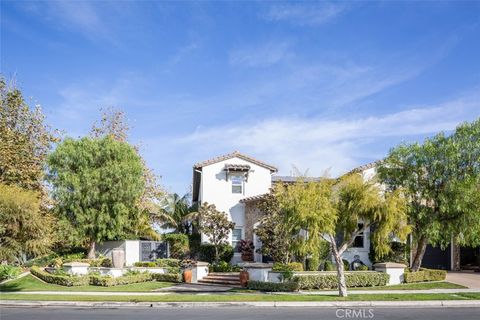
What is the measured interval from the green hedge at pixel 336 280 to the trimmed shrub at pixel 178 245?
38.2ft

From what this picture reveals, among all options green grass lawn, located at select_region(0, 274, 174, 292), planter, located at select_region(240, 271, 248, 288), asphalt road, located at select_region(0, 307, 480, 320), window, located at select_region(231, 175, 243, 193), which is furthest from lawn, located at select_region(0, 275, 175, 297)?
window, located at select_region(231, 175, 243, 193)

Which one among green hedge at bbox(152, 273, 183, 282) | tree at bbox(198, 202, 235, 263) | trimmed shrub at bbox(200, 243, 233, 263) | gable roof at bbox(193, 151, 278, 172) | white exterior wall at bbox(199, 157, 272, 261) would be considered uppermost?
gable roof at bbox(193, 151, 278, 172)

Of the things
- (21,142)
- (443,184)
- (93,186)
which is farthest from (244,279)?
(21,142)

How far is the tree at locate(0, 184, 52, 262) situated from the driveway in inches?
842

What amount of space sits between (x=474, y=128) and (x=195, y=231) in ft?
69.8

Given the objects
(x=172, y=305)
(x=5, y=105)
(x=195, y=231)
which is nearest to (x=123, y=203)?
(x=195, y=231)

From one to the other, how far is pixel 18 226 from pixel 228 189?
15.4 metres

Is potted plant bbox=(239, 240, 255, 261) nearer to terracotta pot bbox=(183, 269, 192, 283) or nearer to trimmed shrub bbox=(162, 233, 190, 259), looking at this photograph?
trimmed shrub bbox=(162, 233, 190, 259)

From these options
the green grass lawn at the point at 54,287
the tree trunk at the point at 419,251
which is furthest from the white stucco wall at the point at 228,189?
the tree trunk at the point at 419,251

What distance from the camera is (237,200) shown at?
3325cm

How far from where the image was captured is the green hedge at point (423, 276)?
24.6 meters

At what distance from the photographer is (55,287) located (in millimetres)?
23641

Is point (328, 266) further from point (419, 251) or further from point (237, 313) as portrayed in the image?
point (237, 313)

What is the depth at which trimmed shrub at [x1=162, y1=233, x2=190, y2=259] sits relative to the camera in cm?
3225
